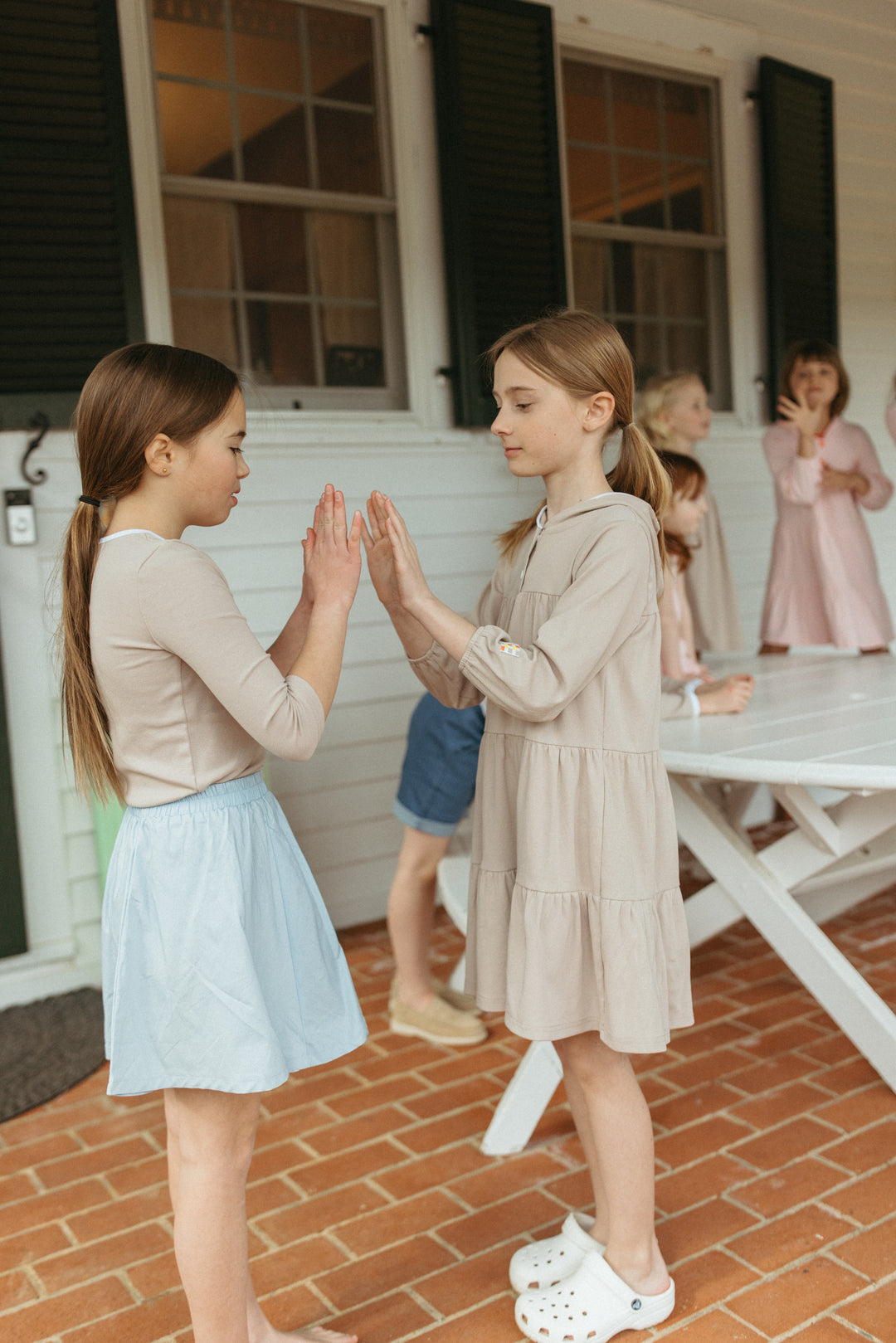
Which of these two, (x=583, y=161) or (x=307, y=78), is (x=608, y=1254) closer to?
(x=307, y=78)

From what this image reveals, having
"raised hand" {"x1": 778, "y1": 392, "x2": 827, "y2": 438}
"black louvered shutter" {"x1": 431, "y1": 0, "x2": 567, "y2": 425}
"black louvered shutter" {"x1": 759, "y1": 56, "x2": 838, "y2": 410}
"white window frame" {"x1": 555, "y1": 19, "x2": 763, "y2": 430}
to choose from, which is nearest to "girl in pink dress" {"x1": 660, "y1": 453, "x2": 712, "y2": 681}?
"raised hand" {"x1": 778, "y1": 392, "x2": 827, "y2": 438}

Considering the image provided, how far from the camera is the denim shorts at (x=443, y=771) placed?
2.88 metres

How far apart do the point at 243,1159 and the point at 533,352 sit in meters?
1.23

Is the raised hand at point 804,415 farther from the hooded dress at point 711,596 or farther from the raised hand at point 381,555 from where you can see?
the raised hand at point 381,555

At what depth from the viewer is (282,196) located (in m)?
3.87

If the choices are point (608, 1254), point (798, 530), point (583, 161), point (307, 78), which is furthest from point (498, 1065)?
point (583, 161)

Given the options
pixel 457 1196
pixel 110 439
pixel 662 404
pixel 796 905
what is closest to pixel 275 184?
pixel 662 404

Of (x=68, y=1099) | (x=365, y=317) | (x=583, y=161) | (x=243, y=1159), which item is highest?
(x=583, y=161)

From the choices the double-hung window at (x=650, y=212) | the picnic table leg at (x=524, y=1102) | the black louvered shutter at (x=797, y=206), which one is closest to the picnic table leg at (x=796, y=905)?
the picnic table leg at (x=524, y=1102)

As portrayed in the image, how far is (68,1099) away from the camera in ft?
9.33

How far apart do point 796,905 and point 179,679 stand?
153cm

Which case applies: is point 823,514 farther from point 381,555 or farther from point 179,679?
point 179,679

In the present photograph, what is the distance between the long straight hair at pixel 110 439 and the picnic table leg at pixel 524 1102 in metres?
1.19

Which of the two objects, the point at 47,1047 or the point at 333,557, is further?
the point at 47,1047
